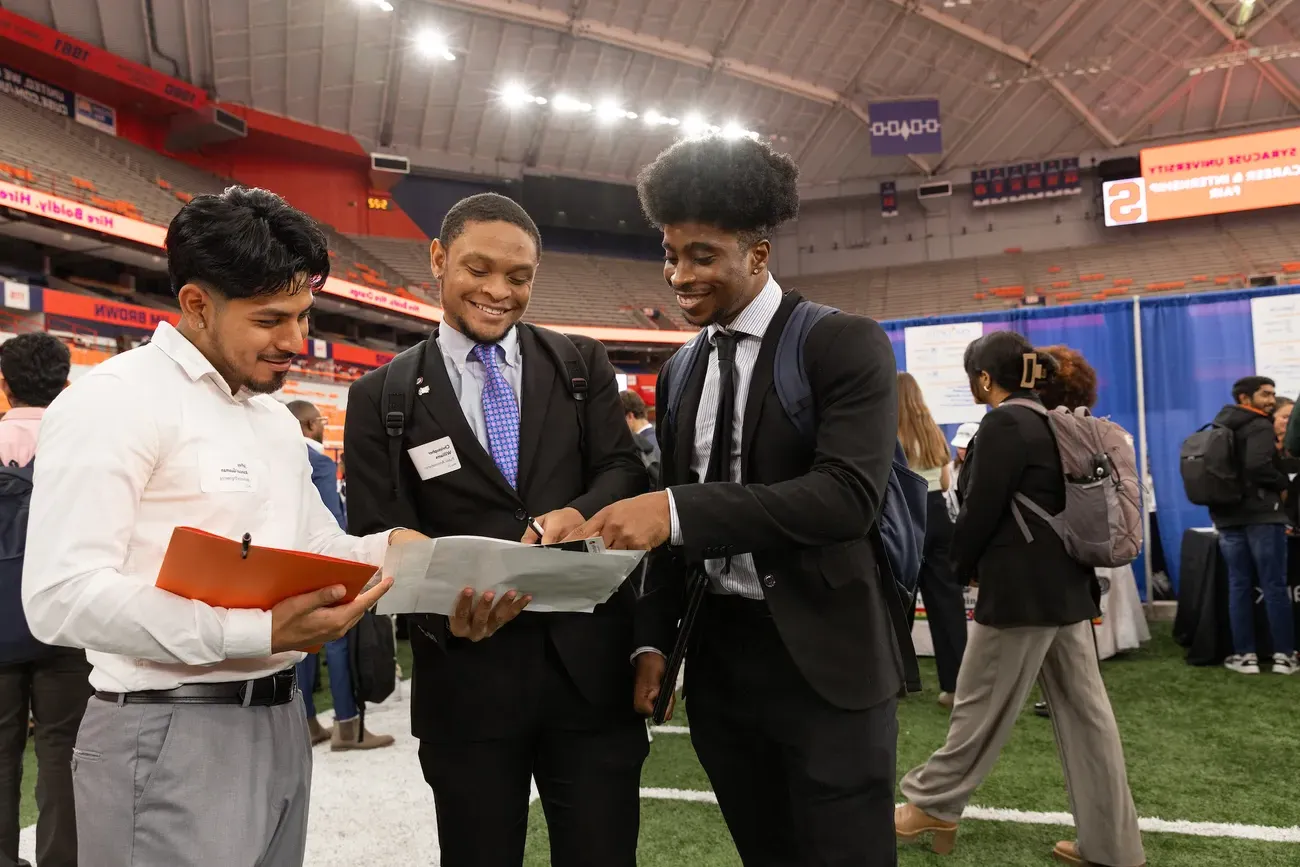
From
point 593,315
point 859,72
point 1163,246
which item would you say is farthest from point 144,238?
point 1163,246

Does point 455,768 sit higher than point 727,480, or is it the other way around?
point 727,480

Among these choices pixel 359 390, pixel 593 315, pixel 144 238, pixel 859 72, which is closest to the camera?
pixel 359 390

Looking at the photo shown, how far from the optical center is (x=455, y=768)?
1.58 meters

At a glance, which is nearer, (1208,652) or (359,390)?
(359,390)

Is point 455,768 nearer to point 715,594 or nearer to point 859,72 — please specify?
point 715,594

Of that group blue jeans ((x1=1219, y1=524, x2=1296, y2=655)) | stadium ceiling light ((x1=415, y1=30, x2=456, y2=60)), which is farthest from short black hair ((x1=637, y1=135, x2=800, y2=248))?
stadium ceiling light ((x1=415, y1=30, x2=456, y2=60))

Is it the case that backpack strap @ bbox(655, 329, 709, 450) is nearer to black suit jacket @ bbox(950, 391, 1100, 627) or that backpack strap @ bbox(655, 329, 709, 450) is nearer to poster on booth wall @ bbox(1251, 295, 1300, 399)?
black suit jacket @ bbox(950, 391, 1100, 627)

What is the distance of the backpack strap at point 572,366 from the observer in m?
1.73

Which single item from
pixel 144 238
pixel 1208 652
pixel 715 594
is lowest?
pixel 1208 652

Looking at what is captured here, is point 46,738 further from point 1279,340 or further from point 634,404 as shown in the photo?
point 1279,340

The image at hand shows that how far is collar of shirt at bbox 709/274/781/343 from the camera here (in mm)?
1547

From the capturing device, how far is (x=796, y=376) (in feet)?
4.80

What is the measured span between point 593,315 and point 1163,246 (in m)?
16.5

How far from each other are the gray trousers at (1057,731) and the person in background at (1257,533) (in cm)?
307
